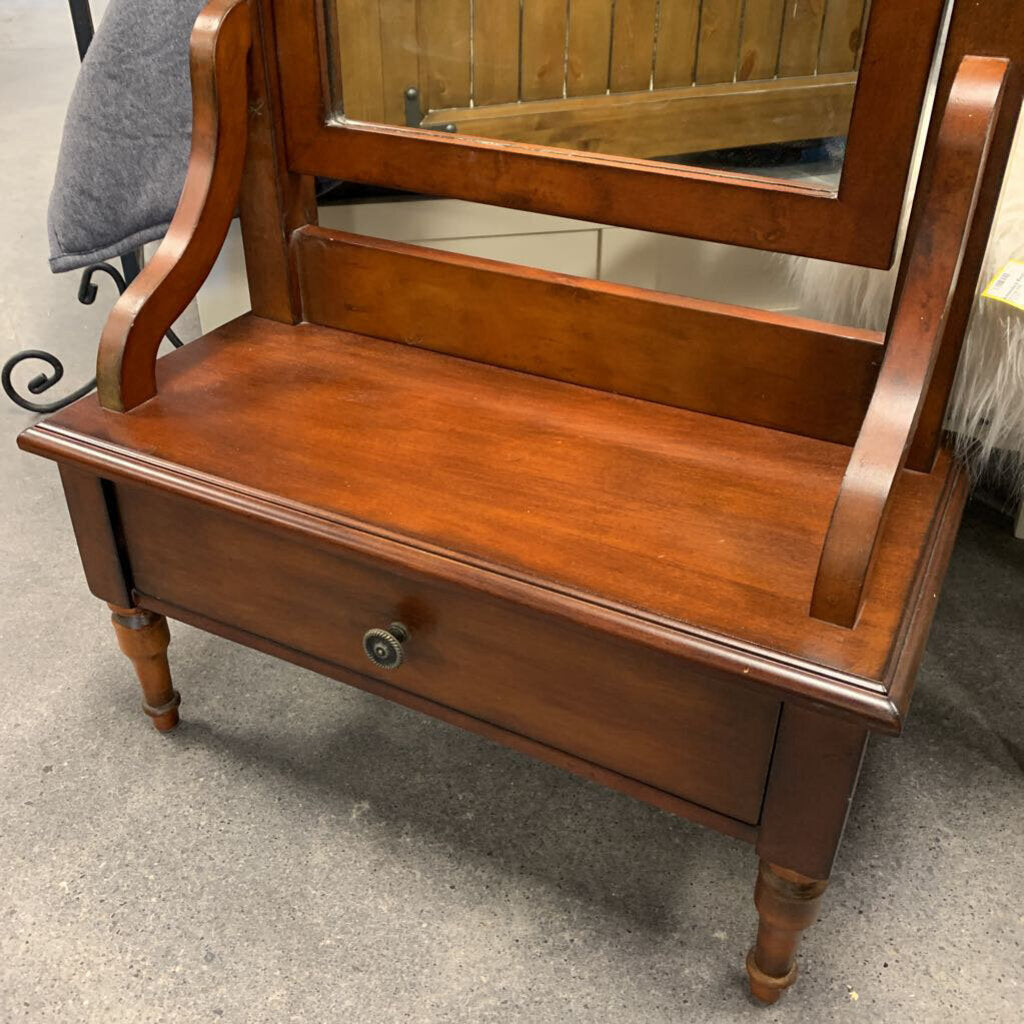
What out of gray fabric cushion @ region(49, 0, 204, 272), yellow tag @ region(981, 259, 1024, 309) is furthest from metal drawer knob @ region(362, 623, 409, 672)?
gray fabric cushion @ region(49, 0, 204, 272)

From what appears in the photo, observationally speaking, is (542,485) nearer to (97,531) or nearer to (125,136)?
(97,531)

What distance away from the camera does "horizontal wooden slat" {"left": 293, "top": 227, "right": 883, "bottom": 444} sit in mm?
880

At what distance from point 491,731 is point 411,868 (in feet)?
0.68

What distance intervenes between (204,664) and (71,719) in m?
0.14

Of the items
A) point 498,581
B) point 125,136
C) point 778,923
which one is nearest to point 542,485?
point 498,581

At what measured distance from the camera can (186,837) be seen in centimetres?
103

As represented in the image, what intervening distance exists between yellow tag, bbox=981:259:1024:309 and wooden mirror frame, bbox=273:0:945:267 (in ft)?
0.29

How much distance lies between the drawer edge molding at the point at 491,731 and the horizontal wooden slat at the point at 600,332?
297 millimetres

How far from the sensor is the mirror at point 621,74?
820mm

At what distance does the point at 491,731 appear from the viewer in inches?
34.5

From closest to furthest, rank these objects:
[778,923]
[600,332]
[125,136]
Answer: [778,923]
[600,332]
[125,136]

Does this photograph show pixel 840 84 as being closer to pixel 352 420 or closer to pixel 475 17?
pixel 475 17

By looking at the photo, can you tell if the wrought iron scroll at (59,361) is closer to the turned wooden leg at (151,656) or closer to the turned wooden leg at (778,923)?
the turned wooden leg at (151,656)

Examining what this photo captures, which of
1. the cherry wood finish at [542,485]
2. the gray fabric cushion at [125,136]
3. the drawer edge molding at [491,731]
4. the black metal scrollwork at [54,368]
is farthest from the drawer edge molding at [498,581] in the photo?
the black metal scrollwork at [54,368]
